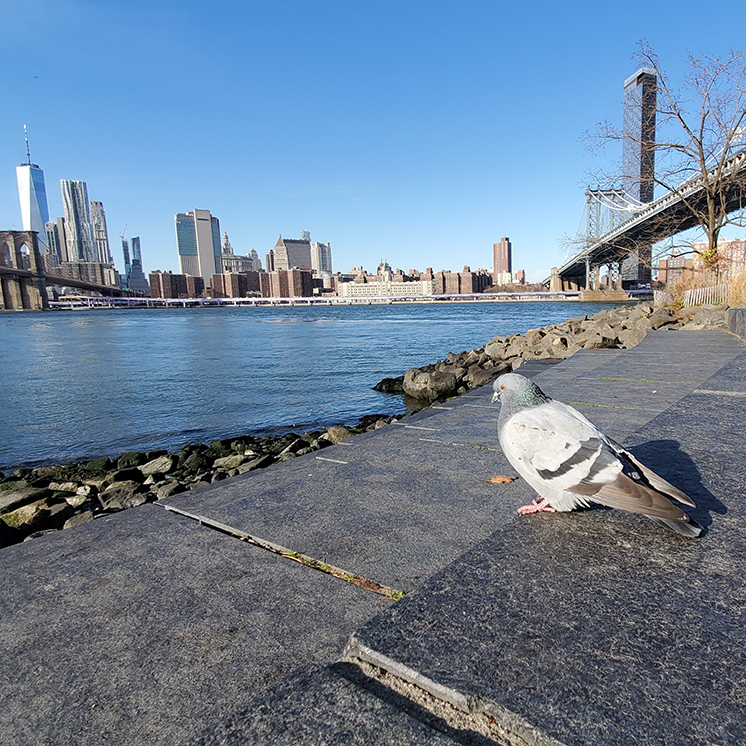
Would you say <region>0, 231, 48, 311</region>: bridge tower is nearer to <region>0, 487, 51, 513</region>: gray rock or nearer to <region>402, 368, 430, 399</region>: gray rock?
<region>402, 368, 430, 399</region>: gray rock

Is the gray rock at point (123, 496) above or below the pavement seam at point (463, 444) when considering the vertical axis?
below

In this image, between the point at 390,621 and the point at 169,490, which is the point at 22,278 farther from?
the point at 390,621

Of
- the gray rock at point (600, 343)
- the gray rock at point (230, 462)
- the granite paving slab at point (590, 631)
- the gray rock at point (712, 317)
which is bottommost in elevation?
the gray rock at point (230, 462)

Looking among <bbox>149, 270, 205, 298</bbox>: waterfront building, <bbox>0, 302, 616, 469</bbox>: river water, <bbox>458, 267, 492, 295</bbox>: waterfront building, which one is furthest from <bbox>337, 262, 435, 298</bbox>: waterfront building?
<bbox>0, 302, 616, 469</bbox>: river water

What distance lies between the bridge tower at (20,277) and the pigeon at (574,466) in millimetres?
95458

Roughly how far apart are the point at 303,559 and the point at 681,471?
143 cm

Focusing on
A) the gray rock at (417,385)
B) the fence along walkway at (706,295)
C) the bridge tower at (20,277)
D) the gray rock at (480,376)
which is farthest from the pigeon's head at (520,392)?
the bridge tower at (20,277)

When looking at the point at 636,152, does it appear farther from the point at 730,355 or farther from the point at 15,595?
the point at 15,595

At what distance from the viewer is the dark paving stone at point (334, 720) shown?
854 mm

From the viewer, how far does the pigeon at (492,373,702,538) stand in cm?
138

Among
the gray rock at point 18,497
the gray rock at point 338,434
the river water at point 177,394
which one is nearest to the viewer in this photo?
the gray rock at point 18,497

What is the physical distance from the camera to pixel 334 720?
0.89m

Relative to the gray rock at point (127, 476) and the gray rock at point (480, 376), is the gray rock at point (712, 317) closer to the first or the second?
the gray rock at point (480, 376)

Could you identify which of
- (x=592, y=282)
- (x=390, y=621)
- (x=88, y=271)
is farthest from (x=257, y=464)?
(x=88, y=271)
